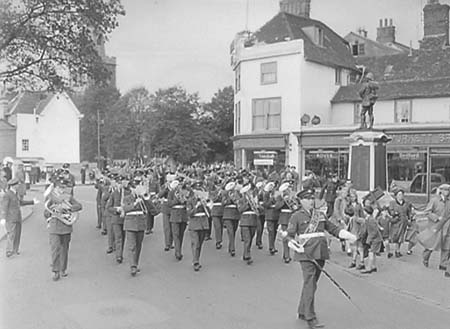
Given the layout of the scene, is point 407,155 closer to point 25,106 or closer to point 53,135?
point 53,135

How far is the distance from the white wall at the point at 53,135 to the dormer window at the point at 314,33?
1283cm

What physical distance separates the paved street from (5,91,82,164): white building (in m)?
8.21

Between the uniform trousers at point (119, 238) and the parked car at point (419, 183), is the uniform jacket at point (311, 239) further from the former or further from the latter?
the parked car at point (419, 183)

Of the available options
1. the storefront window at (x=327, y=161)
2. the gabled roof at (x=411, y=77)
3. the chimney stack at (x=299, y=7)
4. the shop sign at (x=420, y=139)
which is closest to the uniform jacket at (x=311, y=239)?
the shop sign at (x=420, y=139)

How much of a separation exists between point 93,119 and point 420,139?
47.8 ft

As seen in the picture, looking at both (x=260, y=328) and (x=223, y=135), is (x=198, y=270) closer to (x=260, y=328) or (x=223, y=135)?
(x=260, y=328)

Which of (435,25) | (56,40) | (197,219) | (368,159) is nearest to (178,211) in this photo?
(197,219)

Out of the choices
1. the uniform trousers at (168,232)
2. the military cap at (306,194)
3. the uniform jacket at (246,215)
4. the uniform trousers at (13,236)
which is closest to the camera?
the military cap at (306,194)

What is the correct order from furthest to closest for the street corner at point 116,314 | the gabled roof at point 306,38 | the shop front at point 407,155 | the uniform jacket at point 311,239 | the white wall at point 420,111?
the gabled roof at point 306,38
the white wall at point 420,111
the shop front at point 407,155
the uniform jacket at point 311,239
the street corner at point 116,314

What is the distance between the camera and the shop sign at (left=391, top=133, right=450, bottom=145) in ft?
77.7

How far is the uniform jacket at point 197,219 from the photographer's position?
9578 mm

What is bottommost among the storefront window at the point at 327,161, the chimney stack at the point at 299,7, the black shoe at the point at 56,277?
the black shoe at the point at 56,277

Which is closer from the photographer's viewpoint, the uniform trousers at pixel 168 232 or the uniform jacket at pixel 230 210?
the uniform jacket at pixel 230 210

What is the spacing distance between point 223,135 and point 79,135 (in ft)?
49.5
